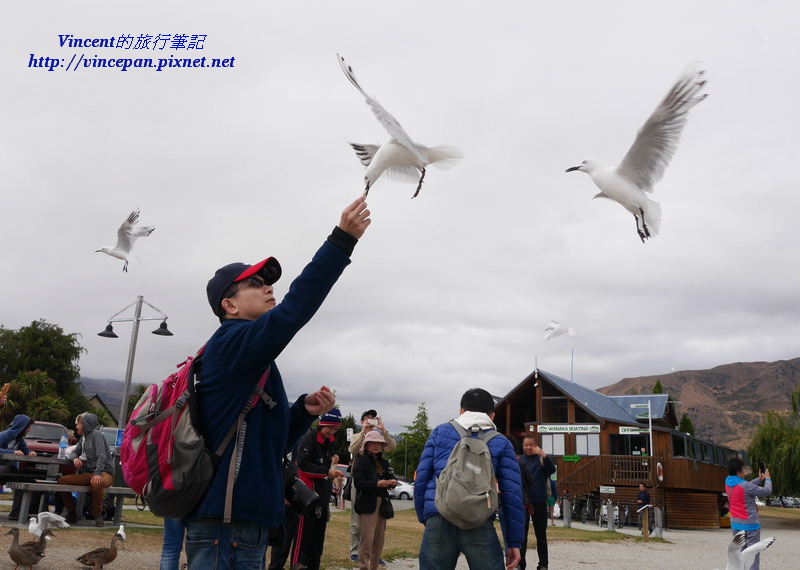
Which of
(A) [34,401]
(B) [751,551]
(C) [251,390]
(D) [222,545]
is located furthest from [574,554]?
(A) [34,401]

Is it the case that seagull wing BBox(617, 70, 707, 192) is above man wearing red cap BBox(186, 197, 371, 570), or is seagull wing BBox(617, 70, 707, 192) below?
above

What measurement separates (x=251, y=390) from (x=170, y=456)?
359 millimetres

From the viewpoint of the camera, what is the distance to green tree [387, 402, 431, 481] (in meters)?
62.3

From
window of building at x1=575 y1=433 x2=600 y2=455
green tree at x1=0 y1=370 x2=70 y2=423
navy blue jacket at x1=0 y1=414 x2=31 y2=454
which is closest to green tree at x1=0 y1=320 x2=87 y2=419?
green tree at x1=0 y1=370 x2=70 y2=423

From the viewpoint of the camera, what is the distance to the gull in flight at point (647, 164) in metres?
4.83

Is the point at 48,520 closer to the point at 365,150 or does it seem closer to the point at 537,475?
the point at 365,150

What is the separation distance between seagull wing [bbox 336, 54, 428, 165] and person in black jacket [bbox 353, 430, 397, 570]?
4.99 meters

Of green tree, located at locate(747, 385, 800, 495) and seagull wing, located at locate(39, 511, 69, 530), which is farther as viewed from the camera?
green tree, located at locate(747, 385, 800, 495)

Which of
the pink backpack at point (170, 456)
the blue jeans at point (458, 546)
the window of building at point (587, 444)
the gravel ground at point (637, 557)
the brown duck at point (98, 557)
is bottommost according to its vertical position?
the gravel ground at point (637, 557)

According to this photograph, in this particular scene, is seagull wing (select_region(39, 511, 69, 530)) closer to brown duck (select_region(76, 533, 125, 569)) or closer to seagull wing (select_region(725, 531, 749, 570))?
brown duck (select_region(76, 533, 125, 569))

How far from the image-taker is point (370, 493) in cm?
779

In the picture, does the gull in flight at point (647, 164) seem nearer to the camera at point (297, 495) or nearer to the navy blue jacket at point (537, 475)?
the camera at point (297, 495)

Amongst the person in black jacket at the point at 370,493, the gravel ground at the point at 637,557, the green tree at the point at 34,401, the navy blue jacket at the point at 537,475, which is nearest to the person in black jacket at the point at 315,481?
the person in black jacket at the point at 370,493

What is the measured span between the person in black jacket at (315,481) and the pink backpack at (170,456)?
4.45 meters
